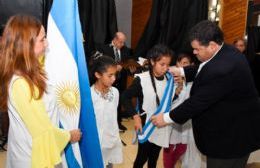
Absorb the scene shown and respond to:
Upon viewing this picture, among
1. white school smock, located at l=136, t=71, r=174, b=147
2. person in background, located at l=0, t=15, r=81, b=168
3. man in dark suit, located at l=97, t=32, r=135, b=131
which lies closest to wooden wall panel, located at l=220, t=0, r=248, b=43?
man in dark suit, located at l=97, t=32, r=135, b=131

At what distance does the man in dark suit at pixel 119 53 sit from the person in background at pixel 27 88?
3239 millimetres

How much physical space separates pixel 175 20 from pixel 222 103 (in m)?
3.00

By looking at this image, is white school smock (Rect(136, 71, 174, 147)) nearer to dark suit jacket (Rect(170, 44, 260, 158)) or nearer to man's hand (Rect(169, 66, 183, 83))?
man's hand (Rect(169, 66, 183, 83))

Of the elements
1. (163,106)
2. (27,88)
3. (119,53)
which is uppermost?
(119,53)

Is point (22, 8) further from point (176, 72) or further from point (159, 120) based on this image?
point (159, 120)

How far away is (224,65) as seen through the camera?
2.11 meters

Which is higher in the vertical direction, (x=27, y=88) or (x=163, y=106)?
(x=27, y=88)

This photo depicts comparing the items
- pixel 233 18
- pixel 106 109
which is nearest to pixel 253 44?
pixel 233 18

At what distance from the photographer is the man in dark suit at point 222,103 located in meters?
2.12

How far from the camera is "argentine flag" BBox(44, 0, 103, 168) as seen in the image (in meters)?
2.01

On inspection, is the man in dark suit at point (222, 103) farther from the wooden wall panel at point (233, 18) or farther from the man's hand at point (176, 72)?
the wooden wall panel at point (233, 18)

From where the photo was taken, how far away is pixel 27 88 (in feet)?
5.12

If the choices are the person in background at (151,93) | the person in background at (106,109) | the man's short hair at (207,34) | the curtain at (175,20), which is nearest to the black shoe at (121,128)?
the curtain at (175,20)

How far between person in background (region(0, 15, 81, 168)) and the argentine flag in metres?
0.30
